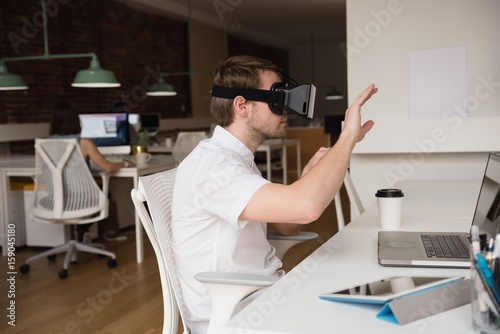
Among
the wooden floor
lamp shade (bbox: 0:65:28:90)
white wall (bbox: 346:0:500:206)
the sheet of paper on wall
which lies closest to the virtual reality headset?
the wooden floor

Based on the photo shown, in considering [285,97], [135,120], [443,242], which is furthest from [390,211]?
[135,120]

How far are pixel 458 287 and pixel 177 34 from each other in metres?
9.25

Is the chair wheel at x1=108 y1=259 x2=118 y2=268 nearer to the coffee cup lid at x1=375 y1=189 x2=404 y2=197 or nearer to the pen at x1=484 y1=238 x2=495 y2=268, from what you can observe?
the coffee cup lid at x1=375 y1=189 x2=404 y2=197

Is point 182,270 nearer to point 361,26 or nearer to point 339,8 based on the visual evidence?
point 361,26

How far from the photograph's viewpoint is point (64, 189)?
4199mm

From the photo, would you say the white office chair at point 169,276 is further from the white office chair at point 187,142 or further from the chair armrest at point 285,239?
the white office chair at point 187,142

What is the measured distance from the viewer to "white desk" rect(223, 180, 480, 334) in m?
0.98

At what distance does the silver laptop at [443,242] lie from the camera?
53.9 inches

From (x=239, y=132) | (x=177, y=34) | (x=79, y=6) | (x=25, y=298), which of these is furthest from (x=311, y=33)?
(x=239, y=132)

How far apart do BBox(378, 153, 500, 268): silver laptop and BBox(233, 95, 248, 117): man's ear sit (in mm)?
532

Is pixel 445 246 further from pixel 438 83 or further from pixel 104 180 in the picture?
pixel 104 180

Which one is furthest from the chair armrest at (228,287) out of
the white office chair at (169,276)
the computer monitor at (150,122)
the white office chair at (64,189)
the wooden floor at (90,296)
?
the computer monitor at (150,122)

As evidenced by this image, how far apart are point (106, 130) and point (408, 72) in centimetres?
279

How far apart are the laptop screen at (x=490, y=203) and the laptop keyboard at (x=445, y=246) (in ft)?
0.24
